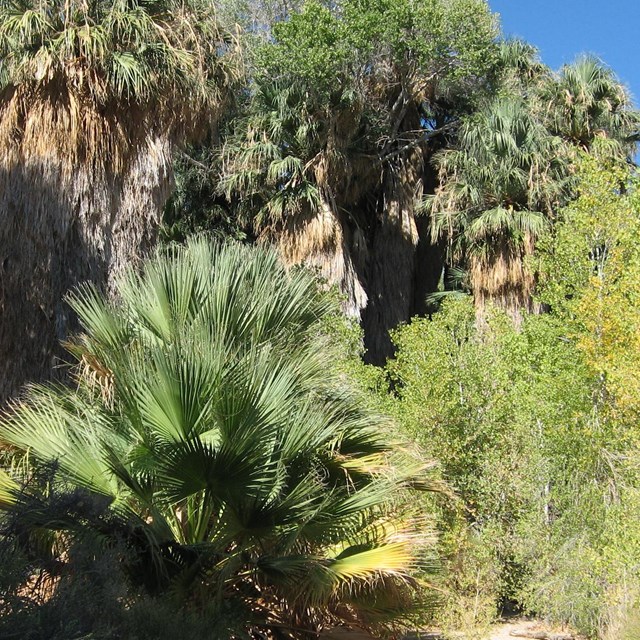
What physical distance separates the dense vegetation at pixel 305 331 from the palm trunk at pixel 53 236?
0.12 ft

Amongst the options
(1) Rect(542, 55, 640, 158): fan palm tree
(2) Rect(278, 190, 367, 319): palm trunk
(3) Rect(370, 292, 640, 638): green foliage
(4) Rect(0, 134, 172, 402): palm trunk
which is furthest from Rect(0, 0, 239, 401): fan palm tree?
(1) Rect(542, 55, 640, 158): fan palm tree

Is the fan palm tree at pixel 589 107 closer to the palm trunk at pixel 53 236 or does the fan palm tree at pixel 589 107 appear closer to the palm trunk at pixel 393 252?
the palm trunk at pixel 393 252

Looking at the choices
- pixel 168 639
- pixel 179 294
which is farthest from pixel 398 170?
pixel 168 639

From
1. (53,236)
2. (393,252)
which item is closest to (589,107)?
(393,252)

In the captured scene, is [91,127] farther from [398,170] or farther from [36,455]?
[398,170]

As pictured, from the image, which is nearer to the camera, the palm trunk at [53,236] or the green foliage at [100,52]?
the palm trunk at [53,236]

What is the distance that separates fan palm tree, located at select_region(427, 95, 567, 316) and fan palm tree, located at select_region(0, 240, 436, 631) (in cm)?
1184

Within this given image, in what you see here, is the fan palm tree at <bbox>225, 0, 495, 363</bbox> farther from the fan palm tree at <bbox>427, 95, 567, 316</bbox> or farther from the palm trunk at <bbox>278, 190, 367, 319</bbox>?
the fan palm tree at <bbox>427, 95, 567, 316</bbox>

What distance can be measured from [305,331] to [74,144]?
4916 millimetres

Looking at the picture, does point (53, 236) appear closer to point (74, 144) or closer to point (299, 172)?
point (74, 144)

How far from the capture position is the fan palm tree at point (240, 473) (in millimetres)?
5547

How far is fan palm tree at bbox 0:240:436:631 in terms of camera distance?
5547 millimetres

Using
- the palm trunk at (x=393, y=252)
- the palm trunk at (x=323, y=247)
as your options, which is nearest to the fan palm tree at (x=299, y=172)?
the palm trunk at (x=323, y=247)

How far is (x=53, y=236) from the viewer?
10.4m
